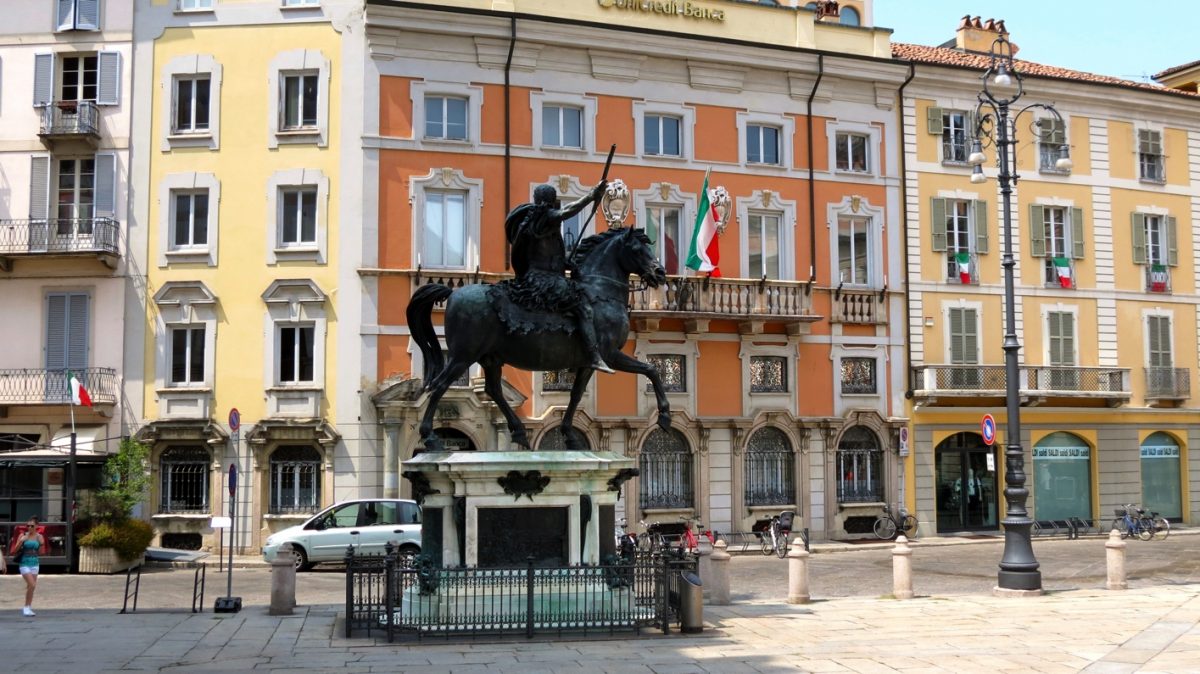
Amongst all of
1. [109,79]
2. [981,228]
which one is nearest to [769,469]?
[981,228]

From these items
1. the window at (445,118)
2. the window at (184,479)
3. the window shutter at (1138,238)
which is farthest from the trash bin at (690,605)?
the window shutter at (1138,238)

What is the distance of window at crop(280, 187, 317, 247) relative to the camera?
3134 cm

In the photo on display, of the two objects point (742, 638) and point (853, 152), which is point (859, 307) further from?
point (742, 638)

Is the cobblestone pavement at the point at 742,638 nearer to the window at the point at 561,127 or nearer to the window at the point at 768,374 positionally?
the window at the point at 768,374

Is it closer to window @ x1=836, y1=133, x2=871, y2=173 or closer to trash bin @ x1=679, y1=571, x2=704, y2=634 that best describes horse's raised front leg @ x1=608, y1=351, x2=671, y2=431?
trash bin @ x1=679, y1=571, x2=704, y2=634

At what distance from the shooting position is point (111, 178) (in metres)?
31.1

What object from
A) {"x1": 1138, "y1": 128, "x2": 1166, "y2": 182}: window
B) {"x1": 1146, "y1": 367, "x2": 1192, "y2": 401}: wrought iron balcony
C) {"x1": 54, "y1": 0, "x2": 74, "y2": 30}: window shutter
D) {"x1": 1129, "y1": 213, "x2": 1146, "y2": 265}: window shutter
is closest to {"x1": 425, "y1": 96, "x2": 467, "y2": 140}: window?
{"x1": 54, "y1": 0, "x2": 74, "y2": 30}: window shutter

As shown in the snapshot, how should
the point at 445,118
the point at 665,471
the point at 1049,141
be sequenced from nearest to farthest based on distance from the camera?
the point at 445,118, the point at 665,471, the point at 1049,141

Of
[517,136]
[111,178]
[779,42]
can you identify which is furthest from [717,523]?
[111,178]

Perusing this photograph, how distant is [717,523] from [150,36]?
20.0 m

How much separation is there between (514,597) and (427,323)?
3.92 m

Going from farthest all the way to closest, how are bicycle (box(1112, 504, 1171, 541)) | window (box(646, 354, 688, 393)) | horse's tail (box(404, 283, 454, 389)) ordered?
bicycle (box(1112, 504, 1171, 541))
window (box(646, 354, 688, 393))
horse's tail (box(404, 283, 454, 389))

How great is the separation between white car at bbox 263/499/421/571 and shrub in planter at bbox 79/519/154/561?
3.11 m

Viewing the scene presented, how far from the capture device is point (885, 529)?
1356 inches
